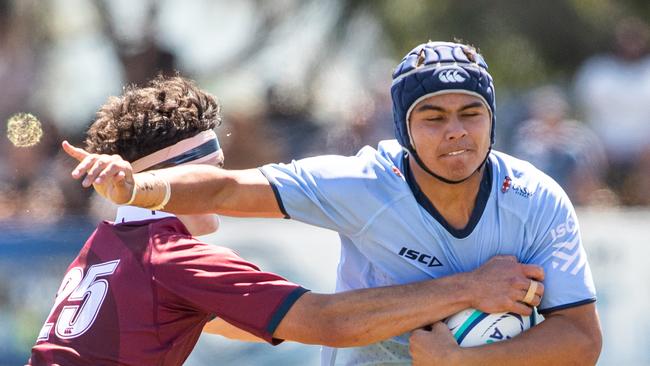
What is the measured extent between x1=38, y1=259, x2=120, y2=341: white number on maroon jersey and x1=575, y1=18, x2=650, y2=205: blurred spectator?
189 inches

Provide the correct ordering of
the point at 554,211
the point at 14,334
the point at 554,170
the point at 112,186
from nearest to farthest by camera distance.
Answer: the point at 112,186 → the point at 554,211 → the point at 14,334 → the point at 554,170

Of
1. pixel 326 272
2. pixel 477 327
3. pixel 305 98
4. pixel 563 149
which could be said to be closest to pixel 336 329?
pixel 477 327

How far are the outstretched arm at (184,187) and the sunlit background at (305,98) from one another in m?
3.00

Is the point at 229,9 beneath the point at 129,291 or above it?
above

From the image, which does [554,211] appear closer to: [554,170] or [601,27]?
[554,170]

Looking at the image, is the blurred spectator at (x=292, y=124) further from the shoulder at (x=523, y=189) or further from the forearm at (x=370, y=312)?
the forearm at (x=370, y=312)

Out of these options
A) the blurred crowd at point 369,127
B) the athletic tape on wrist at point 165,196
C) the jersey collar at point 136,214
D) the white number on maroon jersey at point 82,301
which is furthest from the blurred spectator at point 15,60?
the athletic tape on wrist at point 165,196

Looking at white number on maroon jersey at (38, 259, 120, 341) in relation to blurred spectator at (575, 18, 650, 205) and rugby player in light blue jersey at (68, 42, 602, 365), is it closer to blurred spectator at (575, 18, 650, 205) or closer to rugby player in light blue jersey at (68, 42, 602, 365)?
rugby player in light blue jersey at (68, 42, 602, 365)

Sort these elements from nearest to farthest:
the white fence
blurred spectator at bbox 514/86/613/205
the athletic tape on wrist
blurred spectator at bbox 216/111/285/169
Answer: the athletic tape on wrist
the white fence
blurred spectator at bbox 216/111/285/169
blurred spectator at bbox 514/86/613/205

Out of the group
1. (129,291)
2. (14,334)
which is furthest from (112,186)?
(14,334)

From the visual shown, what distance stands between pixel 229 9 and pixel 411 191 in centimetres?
436

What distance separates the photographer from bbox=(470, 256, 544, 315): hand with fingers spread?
12.8 feet

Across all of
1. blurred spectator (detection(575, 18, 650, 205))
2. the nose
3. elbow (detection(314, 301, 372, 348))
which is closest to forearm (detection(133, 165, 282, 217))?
elbow (detection(314, 301, 372, 348))

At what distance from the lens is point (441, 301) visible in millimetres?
3885
